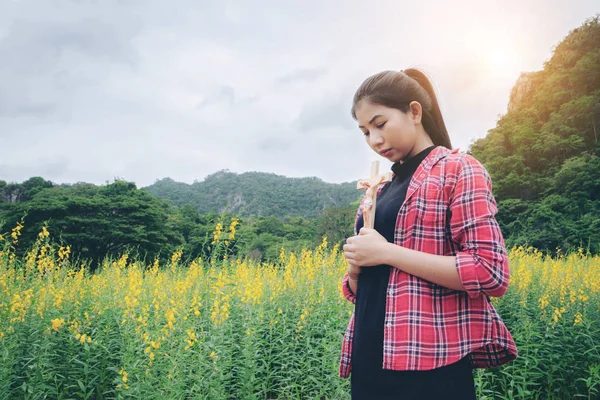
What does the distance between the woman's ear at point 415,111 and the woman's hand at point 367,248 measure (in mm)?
388

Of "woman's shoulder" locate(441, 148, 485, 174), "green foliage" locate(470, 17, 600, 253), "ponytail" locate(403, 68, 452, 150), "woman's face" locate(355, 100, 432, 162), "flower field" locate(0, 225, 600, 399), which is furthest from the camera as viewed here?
"green foliage" locate(470, 17, 600, 253)

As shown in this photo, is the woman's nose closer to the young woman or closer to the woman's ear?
the young woman

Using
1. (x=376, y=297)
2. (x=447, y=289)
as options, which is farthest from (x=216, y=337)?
(x=447, y=289)

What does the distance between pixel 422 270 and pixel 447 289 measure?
10cm

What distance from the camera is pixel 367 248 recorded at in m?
1.01

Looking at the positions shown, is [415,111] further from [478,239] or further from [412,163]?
[478,239]

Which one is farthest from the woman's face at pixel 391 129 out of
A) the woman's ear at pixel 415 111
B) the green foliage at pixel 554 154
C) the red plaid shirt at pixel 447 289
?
the green foliage at pixel 554 154

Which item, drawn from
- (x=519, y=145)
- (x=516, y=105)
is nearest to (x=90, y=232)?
(x=519, y=145)

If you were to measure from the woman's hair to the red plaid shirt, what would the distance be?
8.1 inches

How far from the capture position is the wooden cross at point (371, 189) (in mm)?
1106

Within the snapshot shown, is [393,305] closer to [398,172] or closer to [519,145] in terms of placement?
[398,172]

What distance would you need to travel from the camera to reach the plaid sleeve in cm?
88

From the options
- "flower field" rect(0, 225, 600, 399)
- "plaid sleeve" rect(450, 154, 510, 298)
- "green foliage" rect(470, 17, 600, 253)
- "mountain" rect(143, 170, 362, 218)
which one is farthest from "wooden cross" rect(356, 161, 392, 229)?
"mountain" rect(143, 170, 362, 218)

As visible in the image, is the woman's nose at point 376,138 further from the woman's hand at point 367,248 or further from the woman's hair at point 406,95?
the woman's hand at point 367,248
